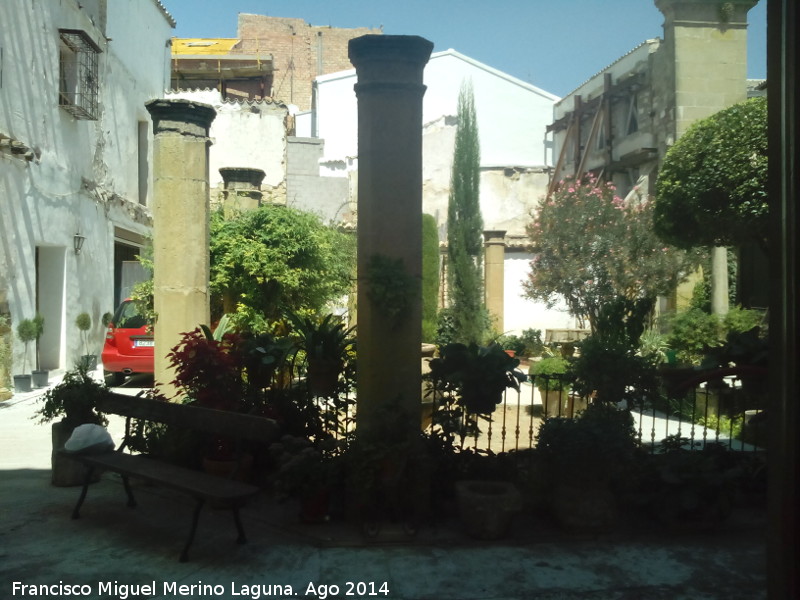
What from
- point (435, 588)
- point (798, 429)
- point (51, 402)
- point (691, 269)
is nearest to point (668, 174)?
point (691, 269)

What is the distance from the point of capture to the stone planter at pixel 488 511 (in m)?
4.63

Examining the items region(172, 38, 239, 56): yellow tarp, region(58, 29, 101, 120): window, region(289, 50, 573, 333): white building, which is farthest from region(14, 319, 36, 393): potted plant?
region(172, 38, 239, 56): yellow tarp

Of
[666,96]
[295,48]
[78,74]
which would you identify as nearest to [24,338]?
[78,74]

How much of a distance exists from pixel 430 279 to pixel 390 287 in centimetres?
1184

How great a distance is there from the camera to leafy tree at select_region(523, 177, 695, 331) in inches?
513

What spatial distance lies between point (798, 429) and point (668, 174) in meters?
7.51

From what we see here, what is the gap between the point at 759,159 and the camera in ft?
25.5

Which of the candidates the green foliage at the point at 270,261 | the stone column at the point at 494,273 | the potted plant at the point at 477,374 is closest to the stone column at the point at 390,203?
the potted plant at the point at 477,374

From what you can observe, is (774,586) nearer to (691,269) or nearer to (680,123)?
(691,269)

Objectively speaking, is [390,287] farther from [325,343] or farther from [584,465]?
[584,465]

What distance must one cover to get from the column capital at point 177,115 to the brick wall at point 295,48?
2636 cm

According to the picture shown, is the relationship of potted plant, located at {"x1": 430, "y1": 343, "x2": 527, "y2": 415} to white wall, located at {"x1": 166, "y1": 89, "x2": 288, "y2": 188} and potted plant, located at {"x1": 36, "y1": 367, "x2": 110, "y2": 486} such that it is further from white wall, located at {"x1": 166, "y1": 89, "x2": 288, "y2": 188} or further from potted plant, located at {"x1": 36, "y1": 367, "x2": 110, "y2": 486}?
white wall, located at {"x1": 166, "y1": 89, "x2": 288, "y2": 188}

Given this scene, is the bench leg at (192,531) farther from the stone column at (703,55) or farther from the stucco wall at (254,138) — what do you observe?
the stucco wall at (254,138)

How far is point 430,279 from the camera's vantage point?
1658 cm
